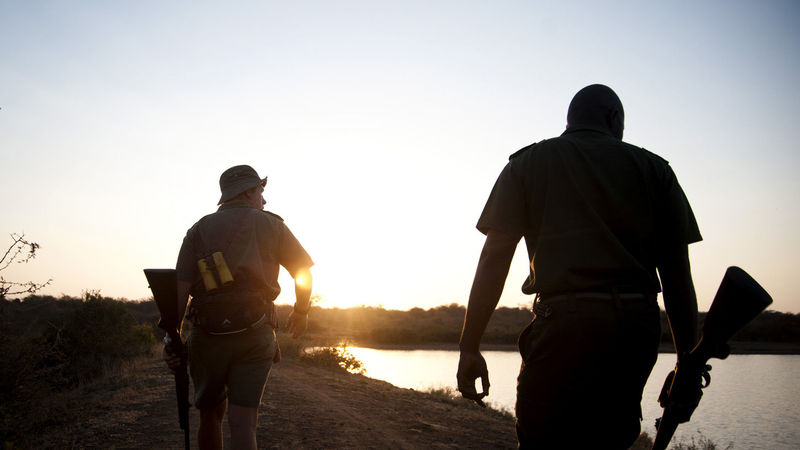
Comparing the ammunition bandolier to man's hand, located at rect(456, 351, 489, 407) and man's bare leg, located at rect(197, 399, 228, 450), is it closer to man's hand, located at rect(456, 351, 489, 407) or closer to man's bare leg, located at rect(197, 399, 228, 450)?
man's bare leg, located at rect(197, 399, 228, 450)

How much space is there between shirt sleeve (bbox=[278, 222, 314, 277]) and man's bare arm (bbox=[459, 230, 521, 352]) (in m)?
2.06

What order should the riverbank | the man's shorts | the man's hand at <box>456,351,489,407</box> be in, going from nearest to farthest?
the man's hand at <box>456,351,489,407</box>
the man's shorts
the riverbank

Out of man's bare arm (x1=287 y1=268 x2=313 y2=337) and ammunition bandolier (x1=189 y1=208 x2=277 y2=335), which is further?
man's bare arm (x1=287 y1=268 x2=313 y2=337)

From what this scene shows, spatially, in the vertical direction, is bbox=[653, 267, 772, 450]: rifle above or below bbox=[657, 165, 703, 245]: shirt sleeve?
below

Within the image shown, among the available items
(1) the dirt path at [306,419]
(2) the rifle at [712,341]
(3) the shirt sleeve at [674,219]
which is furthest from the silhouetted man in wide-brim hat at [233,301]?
(1) the dirt path at [306,419]

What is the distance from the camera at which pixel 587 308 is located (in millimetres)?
2014

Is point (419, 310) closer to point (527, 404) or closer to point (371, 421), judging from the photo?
point (371, 421)

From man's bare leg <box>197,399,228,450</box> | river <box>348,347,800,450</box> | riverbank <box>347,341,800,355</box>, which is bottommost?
riverbank <box>347,341,800,355</box>

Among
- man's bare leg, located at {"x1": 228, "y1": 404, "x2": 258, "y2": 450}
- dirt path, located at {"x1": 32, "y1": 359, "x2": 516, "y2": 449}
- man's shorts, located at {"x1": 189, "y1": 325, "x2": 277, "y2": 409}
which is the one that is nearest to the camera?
man's bare leg, located at {"x1": 228, "y1": 404, "x2": 258, "y2": 450}

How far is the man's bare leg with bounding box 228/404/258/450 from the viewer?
11.2 ft

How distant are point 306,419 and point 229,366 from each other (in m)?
4.15

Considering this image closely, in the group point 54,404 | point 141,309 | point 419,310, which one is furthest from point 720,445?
point 419,310

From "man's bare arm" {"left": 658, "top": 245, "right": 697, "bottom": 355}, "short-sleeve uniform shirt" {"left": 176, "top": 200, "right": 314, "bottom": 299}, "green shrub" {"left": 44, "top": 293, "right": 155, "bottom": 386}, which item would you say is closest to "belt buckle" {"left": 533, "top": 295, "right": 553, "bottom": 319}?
"man's bare arm" {"left": 658, "top": 245, "right": 697, "bottom": 355}

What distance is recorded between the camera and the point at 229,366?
364cm
